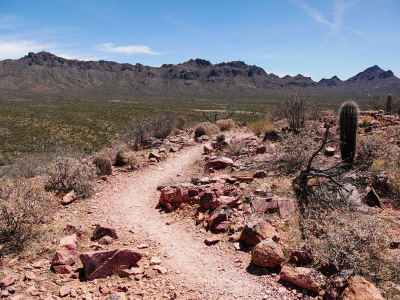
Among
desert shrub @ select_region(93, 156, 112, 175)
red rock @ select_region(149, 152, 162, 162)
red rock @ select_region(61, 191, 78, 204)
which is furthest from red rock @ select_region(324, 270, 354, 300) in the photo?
red rock @ select_region(149, 152, 162, 162)

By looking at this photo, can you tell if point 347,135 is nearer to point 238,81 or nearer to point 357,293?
point 357,293

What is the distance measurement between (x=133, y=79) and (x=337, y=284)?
5489 inches

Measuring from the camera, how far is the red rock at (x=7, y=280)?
359 centimetres

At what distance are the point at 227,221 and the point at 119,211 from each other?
283 centimetres

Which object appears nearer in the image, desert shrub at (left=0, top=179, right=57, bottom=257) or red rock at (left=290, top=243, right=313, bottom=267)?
red rock at (left=290, top=243, right=313, bottom=267)

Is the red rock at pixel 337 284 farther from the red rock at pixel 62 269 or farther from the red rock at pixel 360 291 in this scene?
the red rock at pixel 62 269

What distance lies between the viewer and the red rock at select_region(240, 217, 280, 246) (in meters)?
4.39

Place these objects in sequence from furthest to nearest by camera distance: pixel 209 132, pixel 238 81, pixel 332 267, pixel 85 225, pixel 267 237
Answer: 1. pixel 238 81
2. pixel 209 132
3. pixel 85 225
4. pixel 267 237
5. pixel 332 267

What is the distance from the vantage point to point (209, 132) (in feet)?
50.3

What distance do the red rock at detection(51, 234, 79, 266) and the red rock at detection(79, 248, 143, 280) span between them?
0.34 m

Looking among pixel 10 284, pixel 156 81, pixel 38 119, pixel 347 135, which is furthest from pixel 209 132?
pixel 156 81

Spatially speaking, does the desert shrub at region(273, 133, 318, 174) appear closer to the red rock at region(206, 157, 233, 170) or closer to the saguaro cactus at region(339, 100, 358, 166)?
the saguaro cactus at region(339, 100, 358, 166)

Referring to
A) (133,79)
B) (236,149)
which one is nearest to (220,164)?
(236,149)

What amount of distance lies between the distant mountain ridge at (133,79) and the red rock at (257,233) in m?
104
